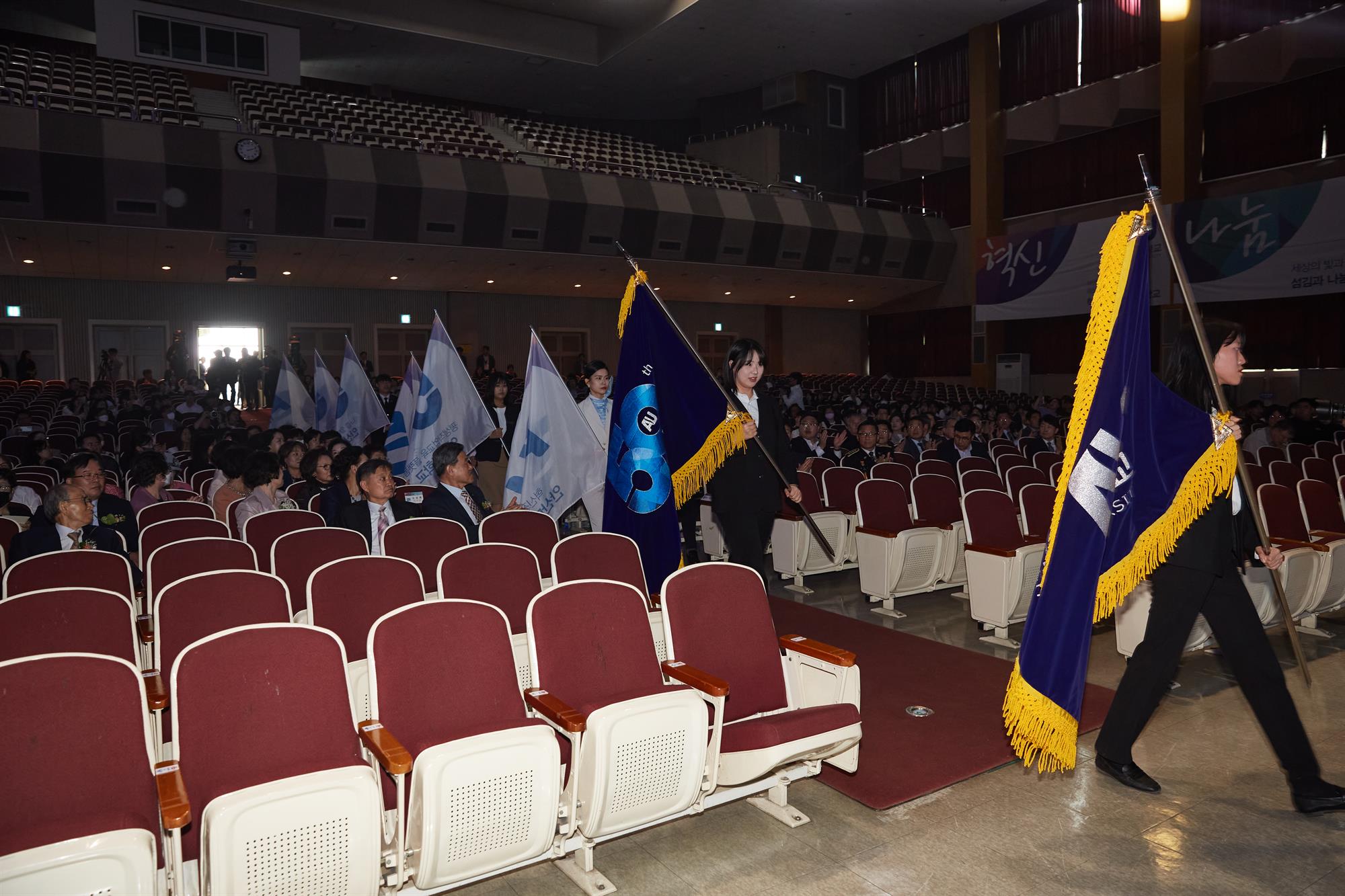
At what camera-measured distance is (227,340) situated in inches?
800

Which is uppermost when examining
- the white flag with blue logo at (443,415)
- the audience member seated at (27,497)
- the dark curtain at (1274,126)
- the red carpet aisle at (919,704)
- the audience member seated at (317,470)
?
the dark curtain at (1274,126)

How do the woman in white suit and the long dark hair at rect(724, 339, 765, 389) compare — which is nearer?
the long dark hair at rect(724, 339, 765, 389)

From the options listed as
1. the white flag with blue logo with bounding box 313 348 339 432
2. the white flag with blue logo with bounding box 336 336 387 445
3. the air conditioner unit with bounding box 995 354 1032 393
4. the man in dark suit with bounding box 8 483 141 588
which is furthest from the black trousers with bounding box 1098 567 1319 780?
the air conditioner unit with bounding box 995 354 1032 393

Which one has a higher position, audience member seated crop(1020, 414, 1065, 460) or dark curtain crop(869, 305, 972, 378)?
dark curtain crop(869, 305, 972, 378)

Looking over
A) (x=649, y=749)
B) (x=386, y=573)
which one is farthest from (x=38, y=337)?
Result: (x=649, y=749)

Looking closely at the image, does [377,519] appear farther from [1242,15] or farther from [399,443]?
[1242,15]

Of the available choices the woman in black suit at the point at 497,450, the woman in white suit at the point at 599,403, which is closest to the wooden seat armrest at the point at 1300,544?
the woman in white suit at the point at 599,403

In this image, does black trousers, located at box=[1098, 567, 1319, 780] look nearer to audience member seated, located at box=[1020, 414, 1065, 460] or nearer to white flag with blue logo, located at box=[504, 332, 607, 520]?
white flag with blue logo, located at box=[504, 332, 607, 520]

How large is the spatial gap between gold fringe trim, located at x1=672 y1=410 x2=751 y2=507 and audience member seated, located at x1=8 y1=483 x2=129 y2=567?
2.75m

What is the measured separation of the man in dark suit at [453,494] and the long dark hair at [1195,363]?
11.5 feet

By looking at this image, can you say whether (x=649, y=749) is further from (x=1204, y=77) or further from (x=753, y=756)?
(x=1204, y=77)

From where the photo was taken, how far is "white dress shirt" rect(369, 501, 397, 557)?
16.1 feet

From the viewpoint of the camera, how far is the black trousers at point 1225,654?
312 centimetres

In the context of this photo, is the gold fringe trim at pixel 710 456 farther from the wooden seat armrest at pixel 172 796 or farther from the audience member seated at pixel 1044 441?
the audience member seated at pixel 1044 441
